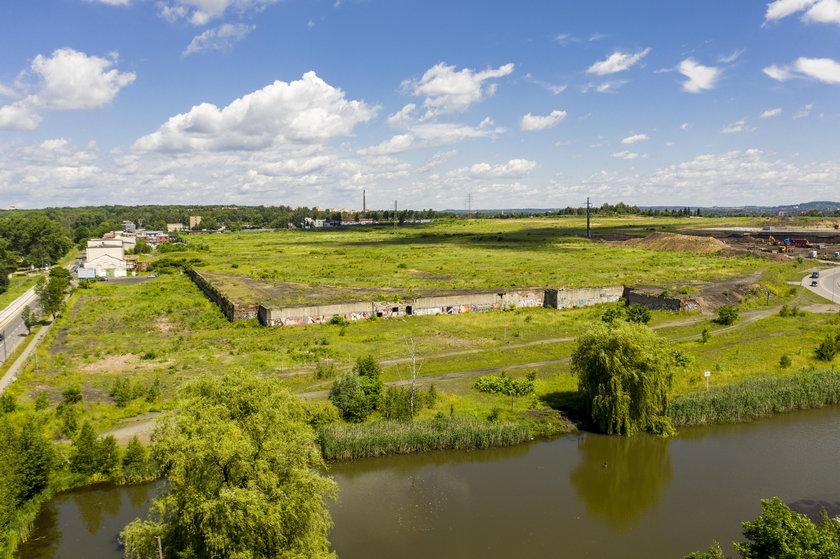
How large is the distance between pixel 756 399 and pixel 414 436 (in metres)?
22.4

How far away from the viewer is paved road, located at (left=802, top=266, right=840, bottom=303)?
A: 6951 centimetres

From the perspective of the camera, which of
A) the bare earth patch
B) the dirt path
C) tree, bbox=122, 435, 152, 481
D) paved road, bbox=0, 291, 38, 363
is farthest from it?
paved road, bbox=0, 291, 38, 363

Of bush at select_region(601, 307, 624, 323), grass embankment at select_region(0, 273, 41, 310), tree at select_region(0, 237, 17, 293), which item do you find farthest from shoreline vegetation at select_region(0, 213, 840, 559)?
tree at select_region(0, 237, 17, 293)

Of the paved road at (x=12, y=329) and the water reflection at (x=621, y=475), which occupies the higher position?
the paved road at (x=12, y=329)

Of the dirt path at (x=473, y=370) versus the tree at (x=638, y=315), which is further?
the tree at (x=638, y=315)

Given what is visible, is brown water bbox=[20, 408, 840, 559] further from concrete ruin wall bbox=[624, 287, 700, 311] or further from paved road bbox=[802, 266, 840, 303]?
paved road bbox=[802, 266, 840, 303]

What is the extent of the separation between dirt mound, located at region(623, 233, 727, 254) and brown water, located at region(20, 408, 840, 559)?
94085 millimetres

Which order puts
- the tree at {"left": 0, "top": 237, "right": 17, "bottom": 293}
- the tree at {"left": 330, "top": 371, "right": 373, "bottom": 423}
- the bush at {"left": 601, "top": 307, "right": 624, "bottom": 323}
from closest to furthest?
the tree at {"left": 330, "top": 371, "right": 373, "bottom": 423}
the bush at {"left": 601, "top": 307, "right": 624, "bottom": 323}
the tree at {"left": 0, "top": 237, "right": 17, "bottom": 293}

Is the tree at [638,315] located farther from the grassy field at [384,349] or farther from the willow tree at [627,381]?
the willow tree at [627,381]

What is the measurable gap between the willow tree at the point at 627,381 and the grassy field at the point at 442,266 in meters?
34.9

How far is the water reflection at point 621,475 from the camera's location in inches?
958

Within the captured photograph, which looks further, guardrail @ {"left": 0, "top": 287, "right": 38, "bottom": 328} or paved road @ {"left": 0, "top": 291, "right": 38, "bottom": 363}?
guardrail @ {"left": 0, "top": 287, "right": 38, "bottom": 328}

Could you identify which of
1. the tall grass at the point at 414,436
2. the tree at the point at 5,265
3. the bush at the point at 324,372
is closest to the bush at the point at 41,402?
the bush at the point at 324,372

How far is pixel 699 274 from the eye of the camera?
267 ft
